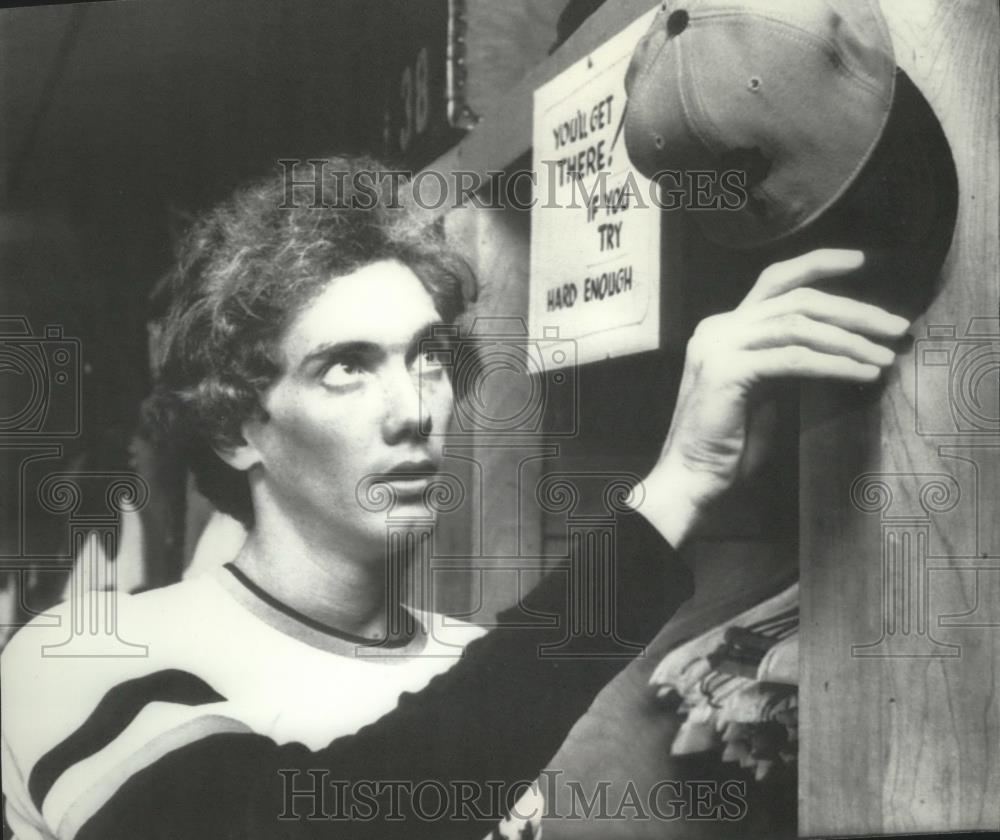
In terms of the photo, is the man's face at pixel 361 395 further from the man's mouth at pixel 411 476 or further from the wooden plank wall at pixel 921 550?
the wooden plank wall at pixel 921 550

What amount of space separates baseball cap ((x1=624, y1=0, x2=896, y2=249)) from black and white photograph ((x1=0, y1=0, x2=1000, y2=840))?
0.05 ft

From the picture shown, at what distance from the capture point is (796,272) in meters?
3.79

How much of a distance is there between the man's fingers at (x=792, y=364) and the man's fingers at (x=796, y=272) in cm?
17

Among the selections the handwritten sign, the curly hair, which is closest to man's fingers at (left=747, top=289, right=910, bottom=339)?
the handwritten sign

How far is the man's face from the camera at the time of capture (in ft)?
12.6

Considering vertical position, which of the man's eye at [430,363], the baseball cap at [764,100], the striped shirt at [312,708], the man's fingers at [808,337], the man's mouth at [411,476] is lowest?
the striped shirt at [312,708]

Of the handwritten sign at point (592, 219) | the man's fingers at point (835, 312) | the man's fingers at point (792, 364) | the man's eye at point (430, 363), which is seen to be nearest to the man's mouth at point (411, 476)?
the man's eye at point (430, 363)

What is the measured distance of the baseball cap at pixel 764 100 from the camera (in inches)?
145

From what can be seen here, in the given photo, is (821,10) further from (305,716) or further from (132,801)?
(132,801)

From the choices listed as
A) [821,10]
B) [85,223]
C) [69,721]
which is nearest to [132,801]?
[69,721]

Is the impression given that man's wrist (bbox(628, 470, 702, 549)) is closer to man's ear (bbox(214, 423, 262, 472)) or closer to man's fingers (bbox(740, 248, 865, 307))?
man's fingers (bbox(740, 248, 865, 307))

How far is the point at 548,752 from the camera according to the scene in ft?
12.7

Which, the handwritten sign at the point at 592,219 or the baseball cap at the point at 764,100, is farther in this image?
the handwritten sign at the point at 592,219

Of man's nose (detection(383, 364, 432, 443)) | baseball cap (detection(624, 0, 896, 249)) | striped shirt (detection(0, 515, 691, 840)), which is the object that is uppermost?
baseball cap (detection(624, 0, 896, 249))
